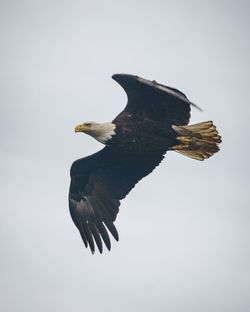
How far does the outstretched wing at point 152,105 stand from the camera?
11.2m

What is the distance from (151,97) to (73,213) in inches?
119

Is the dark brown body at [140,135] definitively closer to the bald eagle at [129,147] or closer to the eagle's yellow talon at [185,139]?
the bald eagle at [129,147]

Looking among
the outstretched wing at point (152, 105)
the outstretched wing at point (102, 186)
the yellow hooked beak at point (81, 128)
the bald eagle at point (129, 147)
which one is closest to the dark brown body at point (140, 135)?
the bald eagle at point (129, 147)

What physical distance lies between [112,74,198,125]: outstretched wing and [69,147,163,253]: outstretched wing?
3.12ft

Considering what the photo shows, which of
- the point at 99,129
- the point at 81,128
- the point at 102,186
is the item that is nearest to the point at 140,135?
the point at 99,129

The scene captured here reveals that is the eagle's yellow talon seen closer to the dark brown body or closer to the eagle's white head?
the dark brown body

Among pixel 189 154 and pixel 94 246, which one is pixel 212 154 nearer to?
pixel 189 154

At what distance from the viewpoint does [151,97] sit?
37.3 ft

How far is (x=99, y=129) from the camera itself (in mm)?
11500

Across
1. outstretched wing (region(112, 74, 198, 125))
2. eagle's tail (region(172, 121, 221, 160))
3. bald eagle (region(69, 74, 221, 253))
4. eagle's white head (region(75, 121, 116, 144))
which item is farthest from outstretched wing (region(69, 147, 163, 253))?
outstretched wing (region(112, 74, 198, 125))

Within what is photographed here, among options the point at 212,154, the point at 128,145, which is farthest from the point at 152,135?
the point at 212,154

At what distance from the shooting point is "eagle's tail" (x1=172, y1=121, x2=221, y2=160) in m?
11.6

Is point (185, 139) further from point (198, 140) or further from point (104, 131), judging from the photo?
point (104, 131)

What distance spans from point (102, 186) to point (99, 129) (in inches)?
63.5
